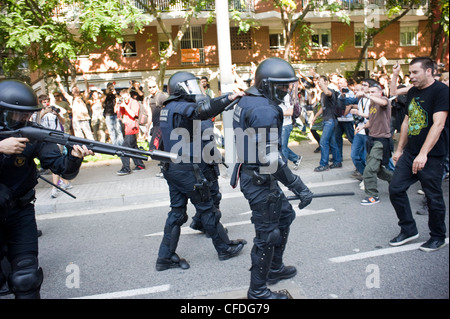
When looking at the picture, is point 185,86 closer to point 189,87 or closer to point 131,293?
point 189,87

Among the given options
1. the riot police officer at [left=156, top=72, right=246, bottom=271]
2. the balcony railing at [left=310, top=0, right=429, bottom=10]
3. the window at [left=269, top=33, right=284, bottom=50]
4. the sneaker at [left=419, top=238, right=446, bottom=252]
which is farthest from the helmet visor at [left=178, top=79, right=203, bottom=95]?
the window at [left=269, top=33, right=284, bottom=50]

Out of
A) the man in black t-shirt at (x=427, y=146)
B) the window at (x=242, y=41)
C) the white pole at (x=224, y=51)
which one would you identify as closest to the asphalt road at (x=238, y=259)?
the man in black t-shirt at (x=427, y=146)

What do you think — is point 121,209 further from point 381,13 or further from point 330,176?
point 381,13

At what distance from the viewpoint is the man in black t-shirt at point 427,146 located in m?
3.68

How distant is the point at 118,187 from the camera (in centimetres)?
697

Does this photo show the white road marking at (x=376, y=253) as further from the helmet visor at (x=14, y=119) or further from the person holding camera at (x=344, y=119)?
the person holding camera at (x=344, y=119)

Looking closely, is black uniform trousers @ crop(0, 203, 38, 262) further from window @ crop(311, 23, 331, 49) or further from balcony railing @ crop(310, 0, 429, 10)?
window @ crop(311, 23, 331, 49)

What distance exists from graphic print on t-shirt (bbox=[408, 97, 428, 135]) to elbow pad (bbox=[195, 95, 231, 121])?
2018 millimetres

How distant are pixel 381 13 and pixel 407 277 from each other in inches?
843

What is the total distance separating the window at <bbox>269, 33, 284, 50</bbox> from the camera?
22.2 metres

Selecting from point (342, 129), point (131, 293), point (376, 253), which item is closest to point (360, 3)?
point (342, 129)

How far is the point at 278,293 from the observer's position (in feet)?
10.1

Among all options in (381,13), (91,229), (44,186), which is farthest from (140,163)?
(381,13)

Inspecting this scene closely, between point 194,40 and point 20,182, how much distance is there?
1987 cm
